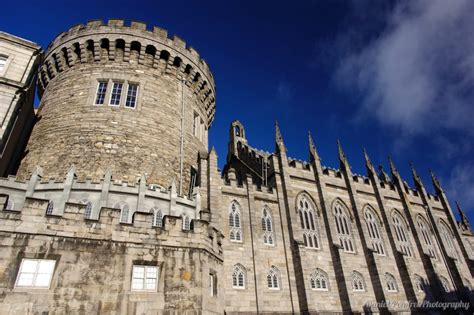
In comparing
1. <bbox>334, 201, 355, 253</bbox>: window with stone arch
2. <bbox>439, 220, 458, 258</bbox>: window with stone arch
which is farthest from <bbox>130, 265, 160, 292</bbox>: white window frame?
<bbox>439, 220, 458, 258</bbox>: window with stone arch

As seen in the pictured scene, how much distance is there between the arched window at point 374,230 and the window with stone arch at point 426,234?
5.52 meters

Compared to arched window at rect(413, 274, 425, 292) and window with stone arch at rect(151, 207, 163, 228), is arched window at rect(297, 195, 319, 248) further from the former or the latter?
window with stone arch at rect(151, 207, 163, 228)

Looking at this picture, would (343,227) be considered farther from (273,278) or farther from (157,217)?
(157,217)

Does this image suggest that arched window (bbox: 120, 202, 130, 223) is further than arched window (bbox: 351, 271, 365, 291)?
No

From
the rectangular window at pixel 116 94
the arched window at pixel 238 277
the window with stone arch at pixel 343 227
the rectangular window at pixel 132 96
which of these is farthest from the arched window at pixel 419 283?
the rectangular window at pixel 116 94

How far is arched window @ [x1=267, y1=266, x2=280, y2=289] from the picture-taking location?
17.0 metres

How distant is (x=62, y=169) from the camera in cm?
1529

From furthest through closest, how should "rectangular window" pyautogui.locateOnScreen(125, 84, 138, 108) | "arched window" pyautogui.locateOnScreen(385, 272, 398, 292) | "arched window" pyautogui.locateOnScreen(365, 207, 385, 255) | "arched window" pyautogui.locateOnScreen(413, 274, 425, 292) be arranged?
1. "arched window" pyautogui.locateOnScreen(365, 207, 385, 255)
2. "arched window" pyautogui.locateOnScreen(413, 274, 425, 292)
3. "arched window" pyautogui.locateOnScreen(385, 272, 398, 292)
4. "rectangular window" pyautogui.locateOnScreen(125, 84, 138, 108)

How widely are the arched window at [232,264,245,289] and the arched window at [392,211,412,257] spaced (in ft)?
49.3

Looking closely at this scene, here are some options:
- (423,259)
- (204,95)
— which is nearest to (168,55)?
(204,95)

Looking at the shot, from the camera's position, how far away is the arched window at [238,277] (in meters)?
16.1

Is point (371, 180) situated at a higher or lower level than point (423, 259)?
higher

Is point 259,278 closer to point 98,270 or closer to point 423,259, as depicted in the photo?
point 98,270

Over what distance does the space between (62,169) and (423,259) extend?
26982 mm
